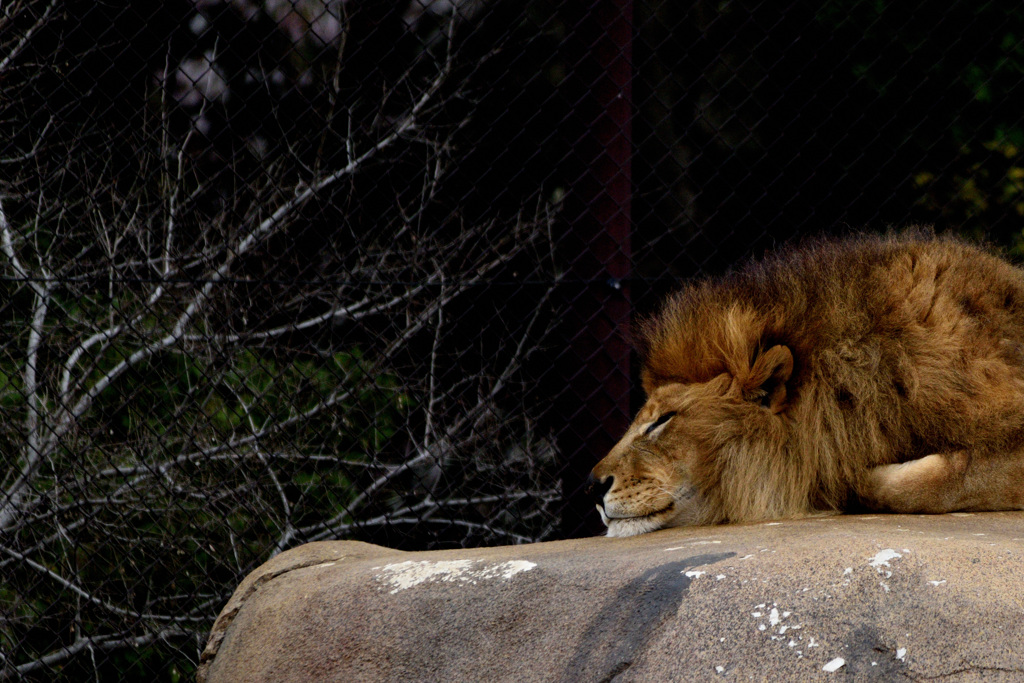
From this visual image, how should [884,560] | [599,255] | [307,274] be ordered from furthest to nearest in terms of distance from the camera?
[307,274] < [599,255] < [884,560]

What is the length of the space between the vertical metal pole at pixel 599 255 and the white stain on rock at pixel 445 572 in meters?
1.73

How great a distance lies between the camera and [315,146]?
417 centimetres

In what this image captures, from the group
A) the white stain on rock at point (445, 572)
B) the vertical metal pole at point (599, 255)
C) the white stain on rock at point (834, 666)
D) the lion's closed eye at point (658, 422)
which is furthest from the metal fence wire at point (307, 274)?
the white stain on rock at point (834, 666)

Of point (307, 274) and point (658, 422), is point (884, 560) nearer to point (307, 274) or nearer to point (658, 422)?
point (658, 422)

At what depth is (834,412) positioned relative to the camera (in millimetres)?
2266

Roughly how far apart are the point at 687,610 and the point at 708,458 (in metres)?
0.67

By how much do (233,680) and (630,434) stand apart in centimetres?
97

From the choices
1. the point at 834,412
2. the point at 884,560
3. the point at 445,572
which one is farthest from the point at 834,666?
the point at 834,412

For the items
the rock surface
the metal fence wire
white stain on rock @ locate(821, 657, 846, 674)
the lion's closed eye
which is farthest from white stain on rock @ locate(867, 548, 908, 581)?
the metal fence wire

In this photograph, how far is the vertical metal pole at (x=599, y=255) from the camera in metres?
3.79

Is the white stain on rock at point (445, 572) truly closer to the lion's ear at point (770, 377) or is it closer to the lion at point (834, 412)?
the lion at point (834, 412)

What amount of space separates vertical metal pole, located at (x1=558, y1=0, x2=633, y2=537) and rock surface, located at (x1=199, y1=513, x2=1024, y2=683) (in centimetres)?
164

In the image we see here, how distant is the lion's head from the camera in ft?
7.43

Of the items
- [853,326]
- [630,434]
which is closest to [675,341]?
[630,434]
